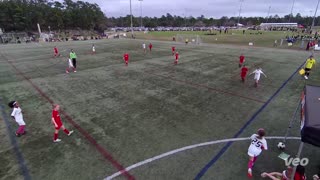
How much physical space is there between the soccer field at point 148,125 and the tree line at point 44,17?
7324 cm

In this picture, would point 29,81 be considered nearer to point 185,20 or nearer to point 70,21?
point 70,21

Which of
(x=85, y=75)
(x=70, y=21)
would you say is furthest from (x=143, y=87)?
(x=70, y=21)

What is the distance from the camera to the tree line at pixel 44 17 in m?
70.6

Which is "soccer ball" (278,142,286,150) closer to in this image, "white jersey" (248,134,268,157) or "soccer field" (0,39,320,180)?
"soccer field" (0,39,320,180)

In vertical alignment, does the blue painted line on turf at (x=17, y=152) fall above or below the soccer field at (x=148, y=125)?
below

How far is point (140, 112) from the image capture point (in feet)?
30.8

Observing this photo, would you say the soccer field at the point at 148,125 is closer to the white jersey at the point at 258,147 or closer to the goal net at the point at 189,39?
the white jersey at the point at 258,147

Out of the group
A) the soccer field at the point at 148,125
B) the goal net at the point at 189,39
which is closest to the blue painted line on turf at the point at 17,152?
the soccer field at the point at 148,125

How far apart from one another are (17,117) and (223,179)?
7410mm

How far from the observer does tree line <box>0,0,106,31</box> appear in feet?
232

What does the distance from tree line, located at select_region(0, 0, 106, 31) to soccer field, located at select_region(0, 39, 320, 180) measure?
240 ft

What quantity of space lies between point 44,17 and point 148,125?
3527 inches

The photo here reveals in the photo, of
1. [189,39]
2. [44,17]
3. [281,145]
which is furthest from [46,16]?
[281,145]

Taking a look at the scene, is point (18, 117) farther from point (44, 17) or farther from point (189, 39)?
point (44, 17)
